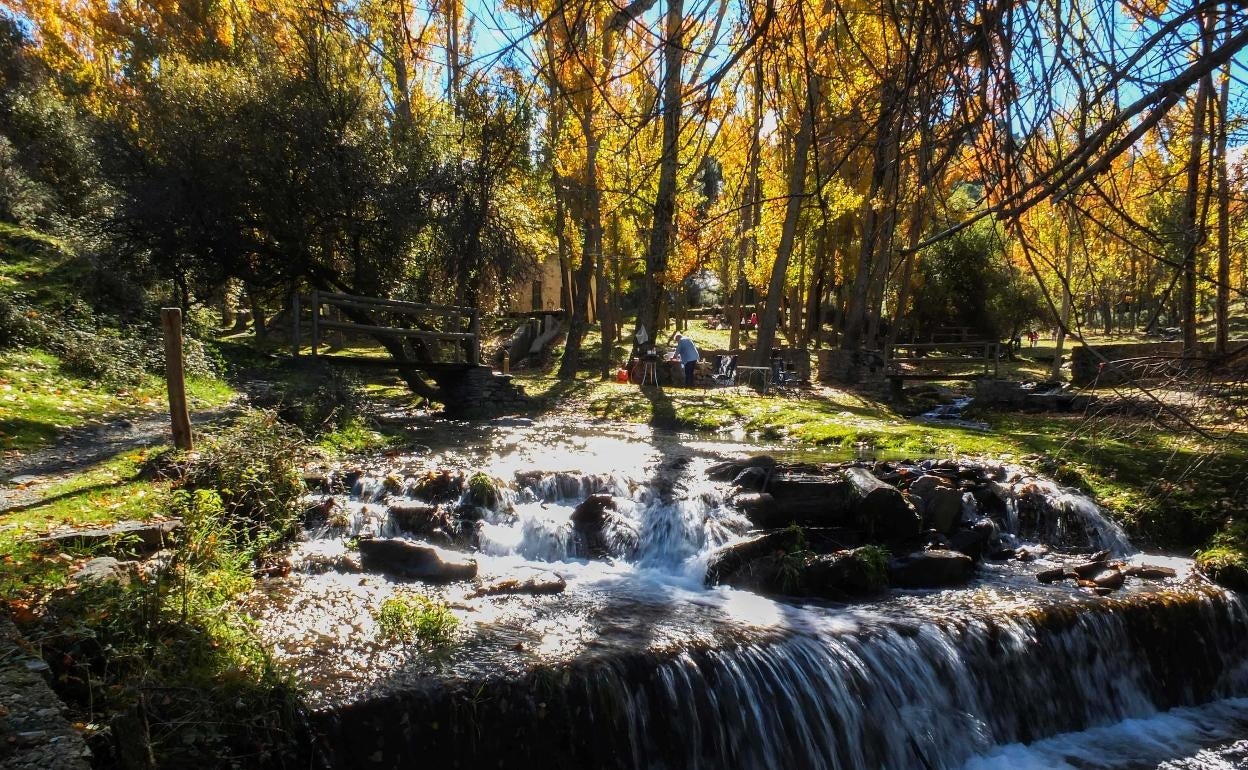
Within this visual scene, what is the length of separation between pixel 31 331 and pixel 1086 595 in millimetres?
15455

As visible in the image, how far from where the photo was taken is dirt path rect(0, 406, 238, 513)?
720cm

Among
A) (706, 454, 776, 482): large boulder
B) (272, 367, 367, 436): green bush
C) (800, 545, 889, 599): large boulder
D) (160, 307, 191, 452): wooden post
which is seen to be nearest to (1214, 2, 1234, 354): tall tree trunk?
(800, 545, 889, 599): large boulder

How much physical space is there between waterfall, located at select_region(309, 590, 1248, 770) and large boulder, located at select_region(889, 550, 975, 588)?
0.98 m

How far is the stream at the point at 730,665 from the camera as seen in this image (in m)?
4.80

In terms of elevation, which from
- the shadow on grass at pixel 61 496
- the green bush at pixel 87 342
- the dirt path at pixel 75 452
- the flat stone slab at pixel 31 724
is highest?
the green bush at pixel 87 342

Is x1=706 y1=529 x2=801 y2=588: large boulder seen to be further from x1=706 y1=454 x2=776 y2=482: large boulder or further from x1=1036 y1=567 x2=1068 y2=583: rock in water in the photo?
x1=1036 y1=567 x2=1068 y2=583: rock in water

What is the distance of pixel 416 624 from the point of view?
5.53m

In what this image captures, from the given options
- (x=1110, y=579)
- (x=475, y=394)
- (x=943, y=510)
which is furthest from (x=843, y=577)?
(x=475, y=394)

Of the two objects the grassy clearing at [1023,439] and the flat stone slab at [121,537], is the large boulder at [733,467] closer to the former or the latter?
the grassy clearing at [1023,439]

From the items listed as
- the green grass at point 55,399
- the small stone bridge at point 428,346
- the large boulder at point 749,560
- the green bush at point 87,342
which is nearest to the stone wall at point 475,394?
the small stone bridge at point 428,346

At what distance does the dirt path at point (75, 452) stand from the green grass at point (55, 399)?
11.1 inches

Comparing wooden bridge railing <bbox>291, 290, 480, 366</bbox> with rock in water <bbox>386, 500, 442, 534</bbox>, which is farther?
wooden bridge railing <bbox>291, 290, 480, 366</bbox>

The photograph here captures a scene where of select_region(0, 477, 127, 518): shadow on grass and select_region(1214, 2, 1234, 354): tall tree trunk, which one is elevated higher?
select_region(1214, 2, 1234, 354): tall tree trunk

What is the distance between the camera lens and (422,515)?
8.52 meters
